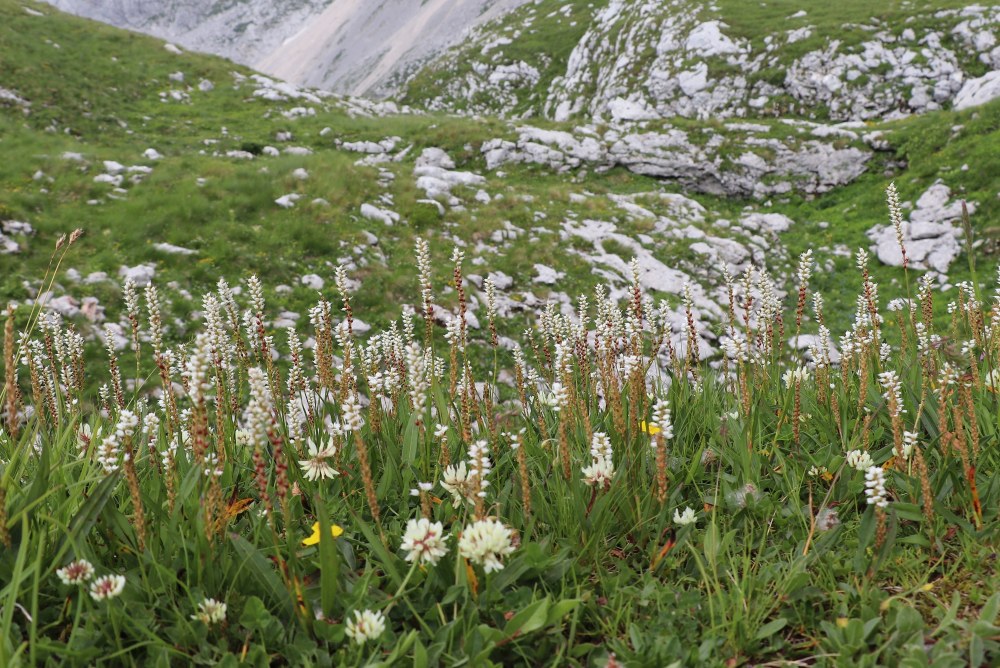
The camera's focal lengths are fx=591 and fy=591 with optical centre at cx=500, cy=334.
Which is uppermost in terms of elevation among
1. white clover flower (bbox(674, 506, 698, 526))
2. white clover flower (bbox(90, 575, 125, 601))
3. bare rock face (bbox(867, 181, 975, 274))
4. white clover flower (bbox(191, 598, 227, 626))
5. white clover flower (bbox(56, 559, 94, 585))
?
white clover flower (bbox(56, 559, 94, 585))

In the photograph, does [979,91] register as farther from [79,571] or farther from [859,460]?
[79,571]

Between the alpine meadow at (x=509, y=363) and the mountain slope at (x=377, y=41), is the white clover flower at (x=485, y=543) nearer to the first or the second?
the alpine meadow at (x=509, y=363)

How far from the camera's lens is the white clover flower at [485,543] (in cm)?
226

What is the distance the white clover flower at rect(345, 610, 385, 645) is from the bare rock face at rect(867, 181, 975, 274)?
15.6 m

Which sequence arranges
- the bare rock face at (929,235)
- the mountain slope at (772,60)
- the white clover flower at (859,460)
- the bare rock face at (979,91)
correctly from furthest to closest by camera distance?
the mountain slope at (772,60) < the bare rock face at (979,91) < the bare rock face at (929,235) < the white clover flower at (859,460)

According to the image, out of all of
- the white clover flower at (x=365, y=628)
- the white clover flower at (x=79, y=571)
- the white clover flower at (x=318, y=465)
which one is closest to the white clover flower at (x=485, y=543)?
the white clover flower at (x=365, y=628)

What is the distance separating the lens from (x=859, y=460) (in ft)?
10.3

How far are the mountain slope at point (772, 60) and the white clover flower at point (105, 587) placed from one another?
105ft

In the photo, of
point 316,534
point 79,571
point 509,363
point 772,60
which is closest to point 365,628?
point 316,534

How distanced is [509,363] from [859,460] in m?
8.17

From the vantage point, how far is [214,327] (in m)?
3.19

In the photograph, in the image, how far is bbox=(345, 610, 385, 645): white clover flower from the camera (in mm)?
2127

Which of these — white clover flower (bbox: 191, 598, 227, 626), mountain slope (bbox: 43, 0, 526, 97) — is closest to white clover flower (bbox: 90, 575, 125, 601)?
white clover flower (bbox: 191, 598, 227, 626)

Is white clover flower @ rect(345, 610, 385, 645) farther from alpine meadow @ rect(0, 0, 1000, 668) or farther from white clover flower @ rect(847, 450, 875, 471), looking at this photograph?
white clover flower @ rect(847, 450, 875, 471)
